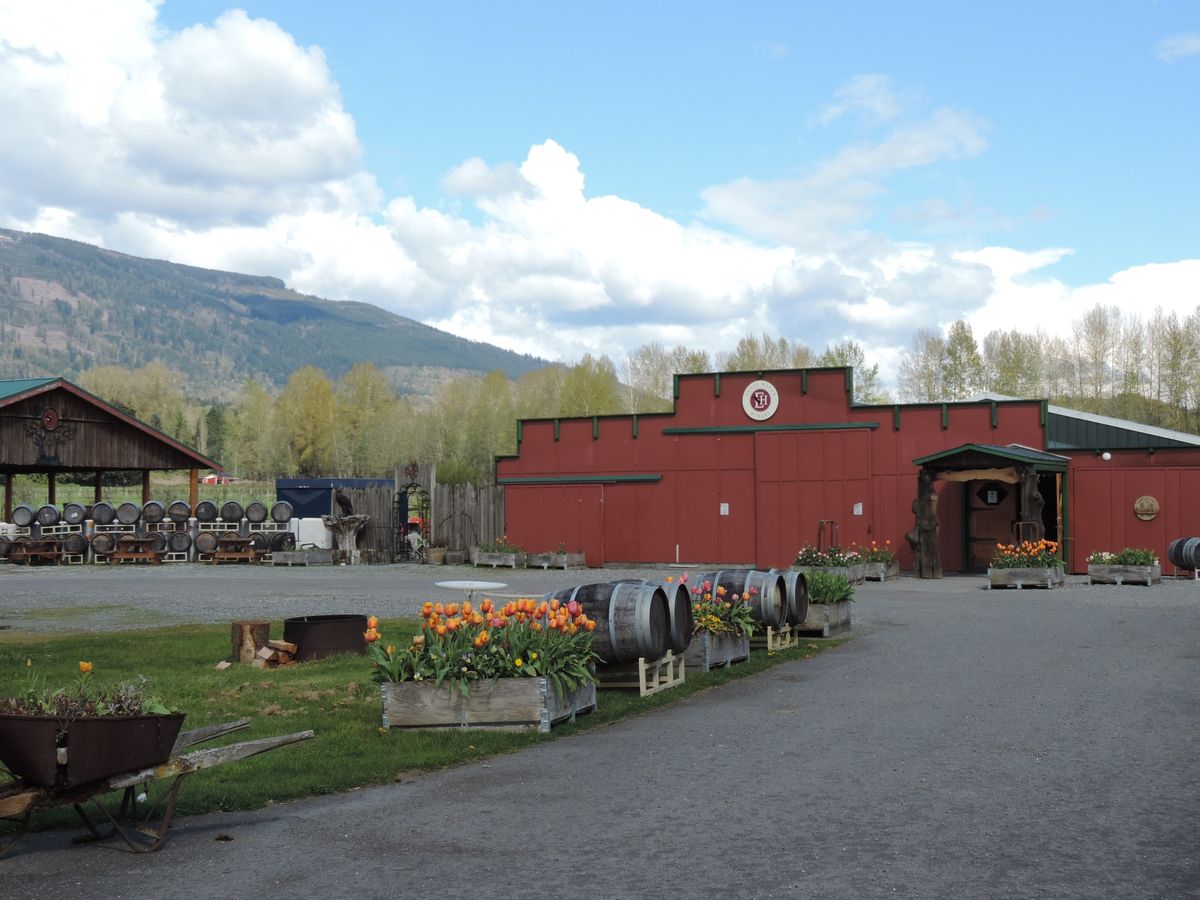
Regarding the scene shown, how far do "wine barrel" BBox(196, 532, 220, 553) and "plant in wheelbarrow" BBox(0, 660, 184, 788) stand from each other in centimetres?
3411

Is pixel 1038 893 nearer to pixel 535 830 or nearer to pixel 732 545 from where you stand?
pixel 535 830

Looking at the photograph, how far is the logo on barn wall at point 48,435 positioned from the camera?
35875 mm

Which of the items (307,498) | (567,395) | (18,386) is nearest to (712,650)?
(18,386)

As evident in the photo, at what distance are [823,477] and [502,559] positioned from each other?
9.29 metres

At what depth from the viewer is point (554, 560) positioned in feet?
114

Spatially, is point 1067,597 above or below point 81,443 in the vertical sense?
below

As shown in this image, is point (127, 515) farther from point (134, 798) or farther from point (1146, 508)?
point (134, 798)

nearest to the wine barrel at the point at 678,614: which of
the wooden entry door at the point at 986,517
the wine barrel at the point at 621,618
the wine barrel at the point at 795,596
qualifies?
the wine barrel at the point at 621,618

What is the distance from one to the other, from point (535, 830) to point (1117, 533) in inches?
1059

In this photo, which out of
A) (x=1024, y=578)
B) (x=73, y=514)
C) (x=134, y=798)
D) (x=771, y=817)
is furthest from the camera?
(x=73, y=514)

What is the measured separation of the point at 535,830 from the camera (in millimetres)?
6965

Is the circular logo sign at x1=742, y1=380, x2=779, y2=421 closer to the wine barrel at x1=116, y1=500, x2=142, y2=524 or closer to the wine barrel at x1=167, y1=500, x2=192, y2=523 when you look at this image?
the wine barrel at x1=167, y1=500, x2=192, y2=523

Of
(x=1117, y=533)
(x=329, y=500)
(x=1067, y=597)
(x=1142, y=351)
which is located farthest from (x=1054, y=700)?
(x=1142, y=351)

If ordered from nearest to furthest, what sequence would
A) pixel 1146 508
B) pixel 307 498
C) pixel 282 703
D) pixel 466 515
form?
pixel 282 703
pixel 1146 508
pixel 466 515
pixel 307 498
